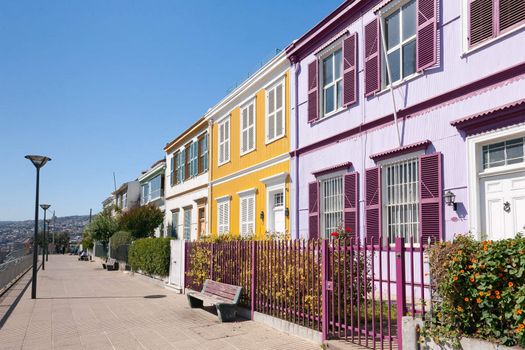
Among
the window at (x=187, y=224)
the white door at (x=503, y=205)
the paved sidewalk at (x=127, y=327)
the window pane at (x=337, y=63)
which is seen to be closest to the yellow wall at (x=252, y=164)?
the window pane at (x=337, y=63)

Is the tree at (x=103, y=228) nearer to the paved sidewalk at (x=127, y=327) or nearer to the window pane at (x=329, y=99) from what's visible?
the paved sidewalk at (x=127, y=327)

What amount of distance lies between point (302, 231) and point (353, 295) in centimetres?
704

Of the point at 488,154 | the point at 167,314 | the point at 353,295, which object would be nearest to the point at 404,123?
the point at 488,154

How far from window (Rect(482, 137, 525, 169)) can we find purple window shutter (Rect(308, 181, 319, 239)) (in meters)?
5.36

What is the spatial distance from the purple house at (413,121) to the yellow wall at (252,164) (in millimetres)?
1218

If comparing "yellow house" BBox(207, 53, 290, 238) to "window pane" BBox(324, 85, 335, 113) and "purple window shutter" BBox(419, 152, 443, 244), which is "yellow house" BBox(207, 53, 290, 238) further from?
"purple window shutter" BBox(419, 152, 443, 244)

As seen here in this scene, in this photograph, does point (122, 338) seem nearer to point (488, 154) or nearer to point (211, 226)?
point (488, 154)

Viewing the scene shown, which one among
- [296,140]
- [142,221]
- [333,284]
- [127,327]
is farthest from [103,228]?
[333,284]

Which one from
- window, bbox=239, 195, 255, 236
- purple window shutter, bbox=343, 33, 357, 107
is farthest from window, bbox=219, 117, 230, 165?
purple window shutter, bbox=343, 33, 357, 107

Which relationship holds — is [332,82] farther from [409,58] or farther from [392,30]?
[409,58]

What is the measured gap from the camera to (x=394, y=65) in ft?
36.4

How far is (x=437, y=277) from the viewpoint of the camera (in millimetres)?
5445

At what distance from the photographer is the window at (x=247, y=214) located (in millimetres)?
17984

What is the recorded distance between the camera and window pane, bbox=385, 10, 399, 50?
11.1 m
